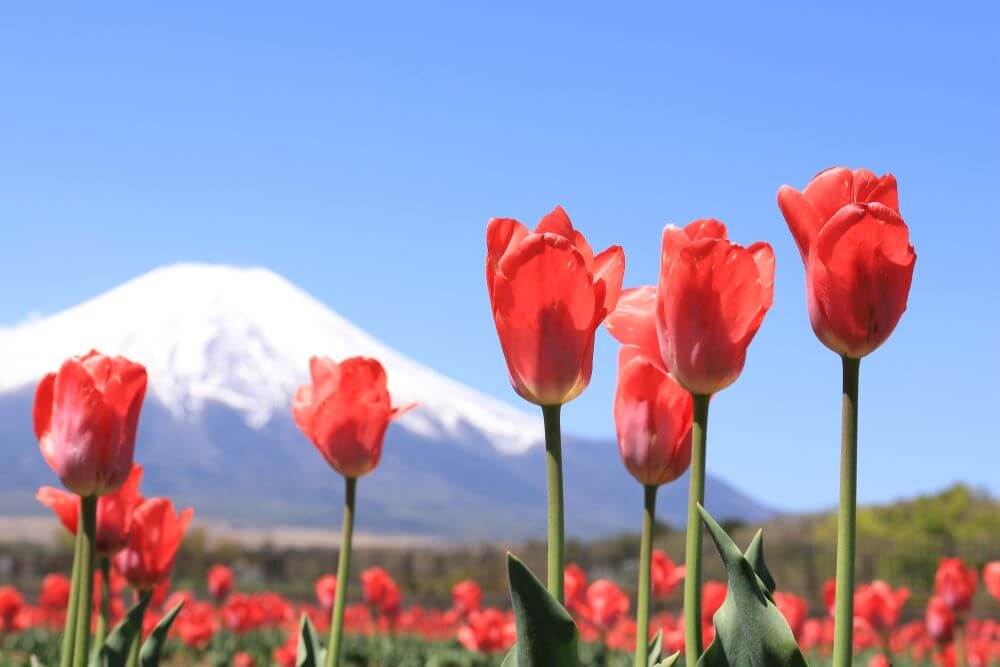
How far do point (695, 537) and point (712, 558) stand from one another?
18870 millimetres

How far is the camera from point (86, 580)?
7.02ft

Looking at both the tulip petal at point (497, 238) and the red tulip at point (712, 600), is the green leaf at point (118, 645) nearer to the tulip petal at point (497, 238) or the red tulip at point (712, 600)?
the tulip petal at point (497, 238)

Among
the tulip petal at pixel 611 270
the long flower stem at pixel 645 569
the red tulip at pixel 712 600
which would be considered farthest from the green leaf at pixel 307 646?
the red tulip at pixel 712 600

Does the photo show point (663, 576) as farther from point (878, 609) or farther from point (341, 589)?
point (341, 589)

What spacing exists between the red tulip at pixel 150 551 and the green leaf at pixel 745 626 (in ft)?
5.44

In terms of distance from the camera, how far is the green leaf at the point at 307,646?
7.51 ft

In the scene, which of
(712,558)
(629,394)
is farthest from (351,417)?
(712,558)

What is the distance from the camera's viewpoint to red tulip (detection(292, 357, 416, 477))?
2436 millimetres

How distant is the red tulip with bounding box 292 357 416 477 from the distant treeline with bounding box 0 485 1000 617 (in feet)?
50.0

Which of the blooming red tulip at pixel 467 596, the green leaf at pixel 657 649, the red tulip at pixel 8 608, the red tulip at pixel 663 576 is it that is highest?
the red tulip at pixel 663 576

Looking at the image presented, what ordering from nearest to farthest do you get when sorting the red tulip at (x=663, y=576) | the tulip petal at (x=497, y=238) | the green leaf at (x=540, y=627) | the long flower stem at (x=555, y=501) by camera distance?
the green leaf at (x=540, y=627) → the long flower stem at (x=555, y=501) → the tulip petal at (x=497, y=238) → the red tulip at (x=663, y=576)

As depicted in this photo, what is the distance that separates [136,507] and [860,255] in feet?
6.16

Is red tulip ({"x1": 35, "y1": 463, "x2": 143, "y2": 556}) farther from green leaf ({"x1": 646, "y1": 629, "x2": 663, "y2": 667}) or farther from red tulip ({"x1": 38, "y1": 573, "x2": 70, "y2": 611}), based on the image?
red tulip ({"x1": 38, "y1": 573, "x2": 70, "y2": 611})

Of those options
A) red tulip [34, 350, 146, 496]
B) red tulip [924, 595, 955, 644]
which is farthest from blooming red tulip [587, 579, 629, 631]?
red tulip [34, 350, 146, 496]
